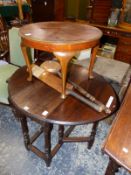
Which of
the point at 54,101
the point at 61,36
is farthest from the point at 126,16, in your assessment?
the point at 54,101

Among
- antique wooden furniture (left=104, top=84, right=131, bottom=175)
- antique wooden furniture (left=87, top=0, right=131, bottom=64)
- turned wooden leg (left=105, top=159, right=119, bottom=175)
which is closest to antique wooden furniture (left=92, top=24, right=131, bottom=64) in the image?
antique wooden furniture (left=87, top=0, right=131, bottom=64)

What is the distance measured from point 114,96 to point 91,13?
2.19 metres

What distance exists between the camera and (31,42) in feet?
3.38

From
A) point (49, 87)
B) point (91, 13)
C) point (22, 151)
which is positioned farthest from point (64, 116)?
point (91, 13)

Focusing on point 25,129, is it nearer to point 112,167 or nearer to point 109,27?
point 112,167

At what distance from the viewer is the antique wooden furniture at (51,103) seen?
1010 mm

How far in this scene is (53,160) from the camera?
157 centimetres

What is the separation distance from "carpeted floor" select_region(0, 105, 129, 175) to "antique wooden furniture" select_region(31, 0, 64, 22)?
283 cm

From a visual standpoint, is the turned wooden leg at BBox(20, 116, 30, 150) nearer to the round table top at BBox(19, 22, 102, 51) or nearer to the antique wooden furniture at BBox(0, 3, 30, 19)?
the round table top at BBox(19, 22, 102, 51)

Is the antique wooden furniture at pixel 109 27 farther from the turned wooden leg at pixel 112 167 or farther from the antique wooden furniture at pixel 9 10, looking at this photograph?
the turned wooden leg at pixel 112 167

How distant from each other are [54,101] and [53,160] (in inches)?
29.2

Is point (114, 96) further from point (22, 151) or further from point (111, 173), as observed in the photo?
point (22, 151)

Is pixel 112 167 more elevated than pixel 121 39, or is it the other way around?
pixel 121 39

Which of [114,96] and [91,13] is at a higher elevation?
[91,13]
